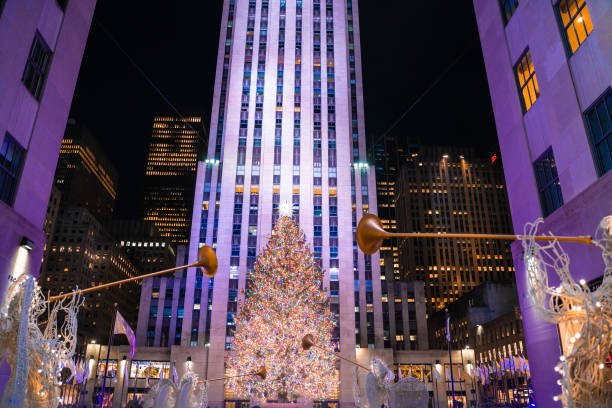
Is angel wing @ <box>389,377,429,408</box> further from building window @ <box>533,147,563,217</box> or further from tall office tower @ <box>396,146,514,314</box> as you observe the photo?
tall office tower @ <box>396,146,514,314</box>

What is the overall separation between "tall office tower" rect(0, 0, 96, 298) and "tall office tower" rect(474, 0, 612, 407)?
19.8 meters

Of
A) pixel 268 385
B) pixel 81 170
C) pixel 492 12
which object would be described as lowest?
pixel 268 385

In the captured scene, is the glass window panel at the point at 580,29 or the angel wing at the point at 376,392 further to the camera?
the glass window panel at the point at 580,29

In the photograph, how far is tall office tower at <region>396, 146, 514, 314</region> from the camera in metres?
130

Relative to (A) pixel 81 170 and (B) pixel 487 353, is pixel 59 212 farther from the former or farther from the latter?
(B) pixel 487 353

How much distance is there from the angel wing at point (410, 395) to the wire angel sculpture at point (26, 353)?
695 cm

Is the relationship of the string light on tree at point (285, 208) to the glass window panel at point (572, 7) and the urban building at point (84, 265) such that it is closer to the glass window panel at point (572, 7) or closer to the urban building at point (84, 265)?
the glass window panel at point (572, 7)

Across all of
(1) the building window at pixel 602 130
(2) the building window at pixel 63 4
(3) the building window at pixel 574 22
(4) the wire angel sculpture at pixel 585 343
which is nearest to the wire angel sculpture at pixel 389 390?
(4) the wire angel sculpture at pixel 585 343

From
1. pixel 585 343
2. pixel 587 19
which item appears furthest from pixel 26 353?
pixel 587 19

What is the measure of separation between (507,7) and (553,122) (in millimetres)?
8237

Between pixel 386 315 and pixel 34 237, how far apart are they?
5777 cm

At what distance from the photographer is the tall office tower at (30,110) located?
17.6 metres

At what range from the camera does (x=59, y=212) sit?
13088 centimetres

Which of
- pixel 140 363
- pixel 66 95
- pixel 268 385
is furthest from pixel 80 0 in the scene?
pixel 140 363
